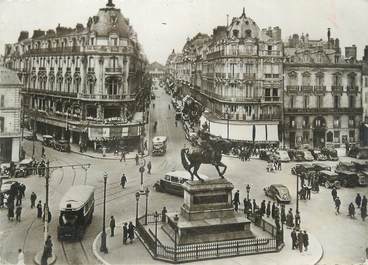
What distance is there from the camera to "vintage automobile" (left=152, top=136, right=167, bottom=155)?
24.7m

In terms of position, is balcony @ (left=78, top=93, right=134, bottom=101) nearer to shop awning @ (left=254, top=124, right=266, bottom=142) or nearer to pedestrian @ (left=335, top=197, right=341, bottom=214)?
shop awning @ (left=254, top=124, right=266, bottom=142)

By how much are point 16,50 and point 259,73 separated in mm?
15601

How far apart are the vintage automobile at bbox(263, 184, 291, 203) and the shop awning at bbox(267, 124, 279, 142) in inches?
234

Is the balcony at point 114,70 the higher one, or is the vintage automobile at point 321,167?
the balcony at point 114,70

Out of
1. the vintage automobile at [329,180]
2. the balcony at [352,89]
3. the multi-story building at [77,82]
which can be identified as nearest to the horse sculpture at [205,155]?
the multi-story building at [77,82]

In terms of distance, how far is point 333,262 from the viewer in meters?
15.8

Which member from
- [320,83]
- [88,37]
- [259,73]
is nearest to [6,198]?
[88,37]

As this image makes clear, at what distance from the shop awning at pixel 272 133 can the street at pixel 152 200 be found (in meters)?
1.52

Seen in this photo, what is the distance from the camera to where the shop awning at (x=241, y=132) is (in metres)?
26.6

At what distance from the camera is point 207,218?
17.0 meters

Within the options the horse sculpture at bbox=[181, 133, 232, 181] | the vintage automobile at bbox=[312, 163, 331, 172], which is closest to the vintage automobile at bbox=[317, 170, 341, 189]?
the vintage automobile at bbox=[312, 163, 331, 172]

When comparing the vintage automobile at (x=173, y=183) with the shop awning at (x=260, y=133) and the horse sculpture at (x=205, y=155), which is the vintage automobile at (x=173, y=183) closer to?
the horse sculpture at (x=205, y=155)

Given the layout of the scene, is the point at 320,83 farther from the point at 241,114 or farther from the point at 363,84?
the point at 241,114

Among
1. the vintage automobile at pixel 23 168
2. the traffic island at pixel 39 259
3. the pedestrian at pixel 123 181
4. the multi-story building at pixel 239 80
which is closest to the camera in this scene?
the traffic island at pixel 39 259
